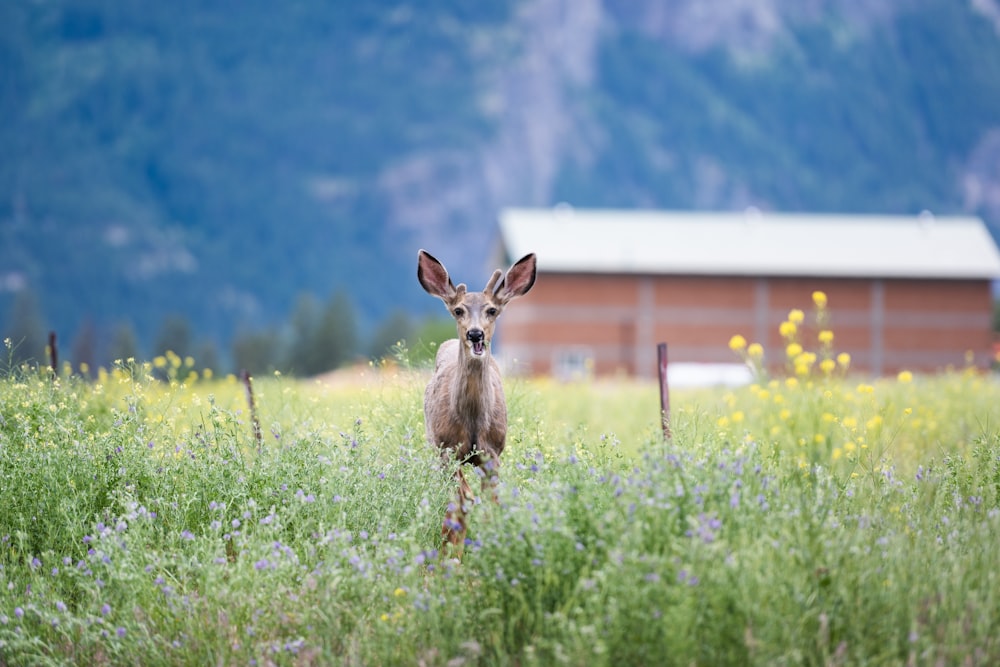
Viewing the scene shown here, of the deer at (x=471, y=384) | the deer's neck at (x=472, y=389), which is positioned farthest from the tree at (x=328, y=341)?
the deer's neck at (x=472, y=389)

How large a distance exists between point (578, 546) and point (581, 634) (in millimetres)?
400

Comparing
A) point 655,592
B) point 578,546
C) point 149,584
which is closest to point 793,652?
point 655,592

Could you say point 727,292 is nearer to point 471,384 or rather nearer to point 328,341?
point 471,384

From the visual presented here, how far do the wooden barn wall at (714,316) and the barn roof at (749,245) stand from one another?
639 millimetres

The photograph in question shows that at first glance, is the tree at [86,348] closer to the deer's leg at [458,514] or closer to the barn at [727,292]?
the barn at [727,292]

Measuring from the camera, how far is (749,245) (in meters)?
49.7

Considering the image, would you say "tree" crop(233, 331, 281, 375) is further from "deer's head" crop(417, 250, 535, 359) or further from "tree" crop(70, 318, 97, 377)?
"deer's head" crop(417, 250, 535, 359)

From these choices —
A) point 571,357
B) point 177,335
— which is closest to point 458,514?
point 571,357

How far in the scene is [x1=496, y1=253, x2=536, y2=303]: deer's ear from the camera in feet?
24.6

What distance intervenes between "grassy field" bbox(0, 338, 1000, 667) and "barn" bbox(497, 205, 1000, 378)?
38.7 metres

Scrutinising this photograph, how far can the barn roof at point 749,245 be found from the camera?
47.5 m

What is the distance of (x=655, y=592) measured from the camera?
15.7ft


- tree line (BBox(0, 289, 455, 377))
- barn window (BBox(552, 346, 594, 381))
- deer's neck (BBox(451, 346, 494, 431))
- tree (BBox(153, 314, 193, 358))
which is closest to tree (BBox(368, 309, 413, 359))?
tree line (BBox(0, 289, 455, 377))

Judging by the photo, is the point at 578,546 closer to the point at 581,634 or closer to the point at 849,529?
the point at 581,634
